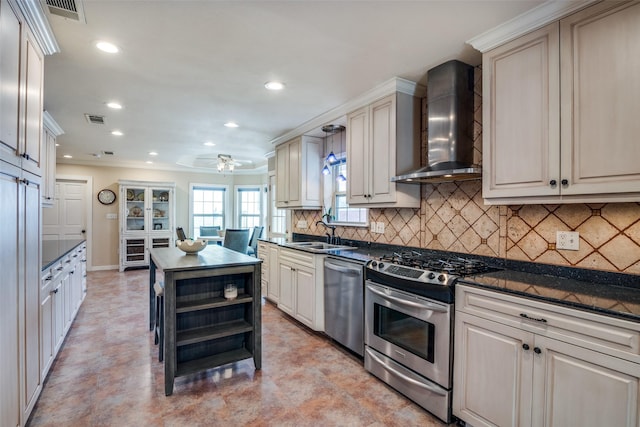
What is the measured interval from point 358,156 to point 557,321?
2135 millimetres

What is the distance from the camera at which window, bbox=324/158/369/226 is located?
390cm

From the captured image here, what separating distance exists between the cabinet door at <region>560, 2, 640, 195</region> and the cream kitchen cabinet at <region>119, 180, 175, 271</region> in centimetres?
713

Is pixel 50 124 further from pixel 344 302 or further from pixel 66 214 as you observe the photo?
pixel 344 302

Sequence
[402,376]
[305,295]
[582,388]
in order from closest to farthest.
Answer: [582,388], [402,376], [305,295]

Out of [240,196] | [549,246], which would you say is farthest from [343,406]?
[240,196]

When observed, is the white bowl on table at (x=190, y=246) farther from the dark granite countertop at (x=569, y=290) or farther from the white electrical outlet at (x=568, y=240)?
the white electrical outlet at (x=568, y=240)

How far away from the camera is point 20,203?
1.68 meters

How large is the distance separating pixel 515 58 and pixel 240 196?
7282 millimetres

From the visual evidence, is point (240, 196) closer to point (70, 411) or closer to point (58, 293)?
point (58, 293)

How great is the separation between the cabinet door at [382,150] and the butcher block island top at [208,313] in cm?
126

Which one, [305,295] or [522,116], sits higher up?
[522,116]

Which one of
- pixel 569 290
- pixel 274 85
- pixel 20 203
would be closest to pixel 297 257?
pixel 274 85

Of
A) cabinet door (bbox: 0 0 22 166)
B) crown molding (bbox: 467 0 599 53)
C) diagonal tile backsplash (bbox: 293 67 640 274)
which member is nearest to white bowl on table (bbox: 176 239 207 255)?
cabinet door (bbox: 0 0 22 166)

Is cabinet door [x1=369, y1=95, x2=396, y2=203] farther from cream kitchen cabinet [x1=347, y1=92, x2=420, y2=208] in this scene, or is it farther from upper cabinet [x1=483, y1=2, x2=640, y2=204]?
upper cabinet [x1=483, y1=2, x2=640, y2=204]
